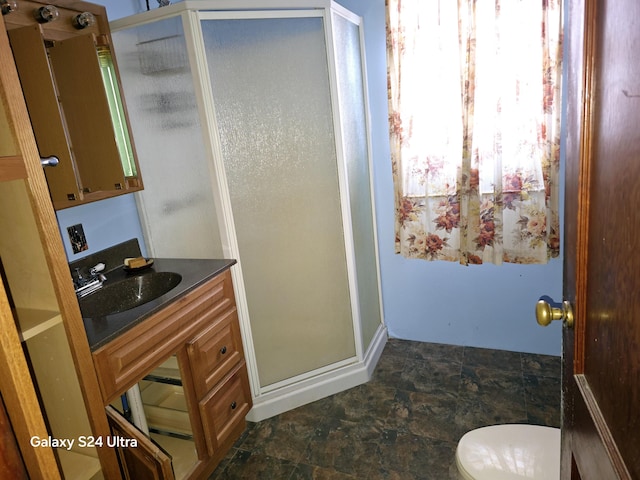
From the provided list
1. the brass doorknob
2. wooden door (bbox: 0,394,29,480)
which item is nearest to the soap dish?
wooden door (bbox: 0,394,29,480)

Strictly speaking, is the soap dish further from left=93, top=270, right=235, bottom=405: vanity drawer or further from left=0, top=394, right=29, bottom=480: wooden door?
left=0, top=394, right=29, bottom=480: wooden door

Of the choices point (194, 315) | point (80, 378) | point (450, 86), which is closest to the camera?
point (80, 378)

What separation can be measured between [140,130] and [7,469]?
1.64 meters

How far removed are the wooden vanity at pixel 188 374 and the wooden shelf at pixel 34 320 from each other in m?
0.21

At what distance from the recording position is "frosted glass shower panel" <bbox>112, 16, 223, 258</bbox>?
1806 millimetres

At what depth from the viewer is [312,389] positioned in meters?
2.22

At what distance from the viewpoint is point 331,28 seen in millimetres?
1898

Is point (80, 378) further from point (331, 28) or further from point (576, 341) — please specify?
point (331, 28)

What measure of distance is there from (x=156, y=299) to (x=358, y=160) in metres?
1.26

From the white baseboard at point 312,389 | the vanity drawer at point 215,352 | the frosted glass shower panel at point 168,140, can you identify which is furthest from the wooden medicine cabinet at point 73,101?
the white baseboard at point 312,389

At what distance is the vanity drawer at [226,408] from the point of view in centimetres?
170

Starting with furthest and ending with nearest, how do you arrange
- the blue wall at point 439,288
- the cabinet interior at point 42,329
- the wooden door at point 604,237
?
the blue wall at point 439,288
the cabinet interior at point 42,329
the wooden door at point 604,237

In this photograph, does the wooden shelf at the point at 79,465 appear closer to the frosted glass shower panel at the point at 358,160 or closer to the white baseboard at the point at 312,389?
the white baseboard at the point at 312,389

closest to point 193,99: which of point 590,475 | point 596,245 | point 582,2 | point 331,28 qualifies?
point 331,28
